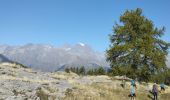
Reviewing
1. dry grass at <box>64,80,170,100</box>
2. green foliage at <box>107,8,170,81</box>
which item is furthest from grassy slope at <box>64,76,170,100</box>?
green foliage at <box>107,8,170,81</box>

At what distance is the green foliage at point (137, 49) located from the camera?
180 ft

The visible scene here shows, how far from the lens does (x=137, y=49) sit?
5544 cm

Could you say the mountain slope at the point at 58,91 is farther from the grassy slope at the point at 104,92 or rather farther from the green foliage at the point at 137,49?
the green foliage at the point at 137,49

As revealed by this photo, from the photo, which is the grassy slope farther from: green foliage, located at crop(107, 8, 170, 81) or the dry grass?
green foliage, located at crop(107, 8, 170, 81)

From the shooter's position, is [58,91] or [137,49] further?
[137,49]

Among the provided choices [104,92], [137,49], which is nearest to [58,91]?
[104,92]

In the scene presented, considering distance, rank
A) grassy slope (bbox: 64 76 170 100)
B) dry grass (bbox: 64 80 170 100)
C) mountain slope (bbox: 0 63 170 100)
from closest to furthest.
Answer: mountain slope (bbox: 0 63 170 100) → dry grass (bbox: 64 80 170 100) → grassy slope (bbox: 64 76 170 100)

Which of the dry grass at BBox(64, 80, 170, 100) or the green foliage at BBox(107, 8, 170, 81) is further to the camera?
the green foliage at BBox(107, 8, 170, 81)

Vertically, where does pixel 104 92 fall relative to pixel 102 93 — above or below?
above

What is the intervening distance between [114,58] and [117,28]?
5.03 m

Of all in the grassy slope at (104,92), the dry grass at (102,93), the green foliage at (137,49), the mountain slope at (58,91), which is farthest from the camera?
the green foliage at (137,49)

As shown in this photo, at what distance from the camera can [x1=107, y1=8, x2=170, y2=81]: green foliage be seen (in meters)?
54.9

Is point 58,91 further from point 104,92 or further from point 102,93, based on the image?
point 104,92

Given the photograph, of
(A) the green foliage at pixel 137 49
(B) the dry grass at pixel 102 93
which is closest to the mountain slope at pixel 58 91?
(B) the dry grass at pixel 102 93
